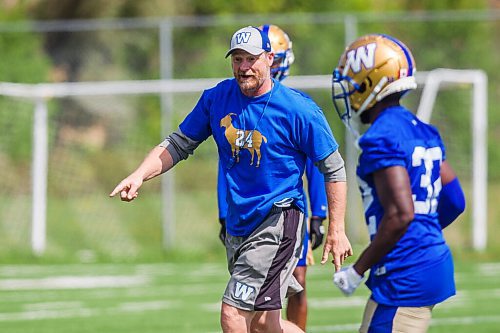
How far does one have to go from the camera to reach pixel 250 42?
236 inches

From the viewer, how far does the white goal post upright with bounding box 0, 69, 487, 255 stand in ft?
51.8

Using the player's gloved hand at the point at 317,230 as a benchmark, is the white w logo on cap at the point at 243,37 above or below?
above

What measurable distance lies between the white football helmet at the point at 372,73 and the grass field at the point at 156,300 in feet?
14.3

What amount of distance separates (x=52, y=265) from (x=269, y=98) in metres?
9.35

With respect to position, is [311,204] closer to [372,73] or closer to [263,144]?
[263,144]

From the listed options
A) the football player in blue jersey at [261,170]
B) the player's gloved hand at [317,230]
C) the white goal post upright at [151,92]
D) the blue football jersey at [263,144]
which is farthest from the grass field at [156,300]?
the blue football jersey at [263,144]

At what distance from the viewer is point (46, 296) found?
465 inches

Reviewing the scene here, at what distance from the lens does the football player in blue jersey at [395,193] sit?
477 cm

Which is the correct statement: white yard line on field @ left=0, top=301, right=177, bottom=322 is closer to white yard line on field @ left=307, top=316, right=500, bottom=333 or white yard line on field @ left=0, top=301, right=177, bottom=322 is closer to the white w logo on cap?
white yard line on field @ left=307, top=316, right=500, bottom=333

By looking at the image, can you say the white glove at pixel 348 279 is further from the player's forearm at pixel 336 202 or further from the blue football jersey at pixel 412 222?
the player's forearm at pixel 336 202

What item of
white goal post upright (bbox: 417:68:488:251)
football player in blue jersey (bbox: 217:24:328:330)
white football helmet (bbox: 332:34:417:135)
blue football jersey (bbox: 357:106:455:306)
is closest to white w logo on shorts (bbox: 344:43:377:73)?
white football helmet (bbox: 332:34:417:135)

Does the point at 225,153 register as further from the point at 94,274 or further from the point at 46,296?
the point at 94,274

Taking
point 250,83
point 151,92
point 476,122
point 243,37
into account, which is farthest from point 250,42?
point 476,122

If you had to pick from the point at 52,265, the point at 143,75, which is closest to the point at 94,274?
the point at 52,265
